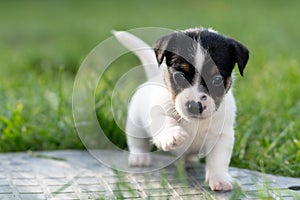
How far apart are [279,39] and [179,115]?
468 centimetres

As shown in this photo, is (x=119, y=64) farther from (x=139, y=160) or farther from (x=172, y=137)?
(x=172, y=137)

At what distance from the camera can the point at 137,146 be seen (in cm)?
466

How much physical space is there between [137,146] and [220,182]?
33.1 inches

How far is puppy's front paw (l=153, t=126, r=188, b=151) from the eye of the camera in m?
3.92

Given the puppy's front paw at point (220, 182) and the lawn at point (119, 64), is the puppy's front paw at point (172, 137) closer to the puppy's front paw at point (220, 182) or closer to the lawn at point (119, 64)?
the puppy's front paw at point (220, 182)

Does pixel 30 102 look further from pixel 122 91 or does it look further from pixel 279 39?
pixel 279 39

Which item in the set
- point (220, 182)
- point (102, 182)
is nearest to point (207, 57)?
point (220, 182)

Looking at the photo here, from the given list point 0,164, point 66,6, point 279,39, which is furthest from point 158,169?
point 66,6

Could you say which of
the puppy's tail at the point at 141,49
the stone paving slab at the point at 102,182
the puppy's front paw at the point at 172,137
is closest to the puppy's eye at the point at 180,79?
the puppy's front paw at the point at 172,137

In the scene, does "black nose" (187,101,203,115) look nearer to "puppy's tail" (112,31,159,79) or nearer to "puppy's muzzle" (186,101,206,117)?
"puppy's muzzle" (186,101,206,117)

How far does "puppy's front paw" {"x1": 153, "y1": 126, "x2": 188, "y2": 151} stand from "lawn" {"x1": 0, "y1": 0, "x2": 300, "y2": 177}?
1.85 ft

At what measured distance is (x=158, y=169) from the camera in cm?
448

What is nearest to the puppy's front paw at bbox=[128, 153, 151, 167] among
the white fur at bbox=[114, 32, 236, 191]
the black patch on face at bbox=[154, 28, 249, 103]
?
the white fur at bbox=[114, 32, 236, 191]

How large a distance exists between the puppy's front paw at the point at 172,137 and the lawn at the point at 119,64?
1.85ft
